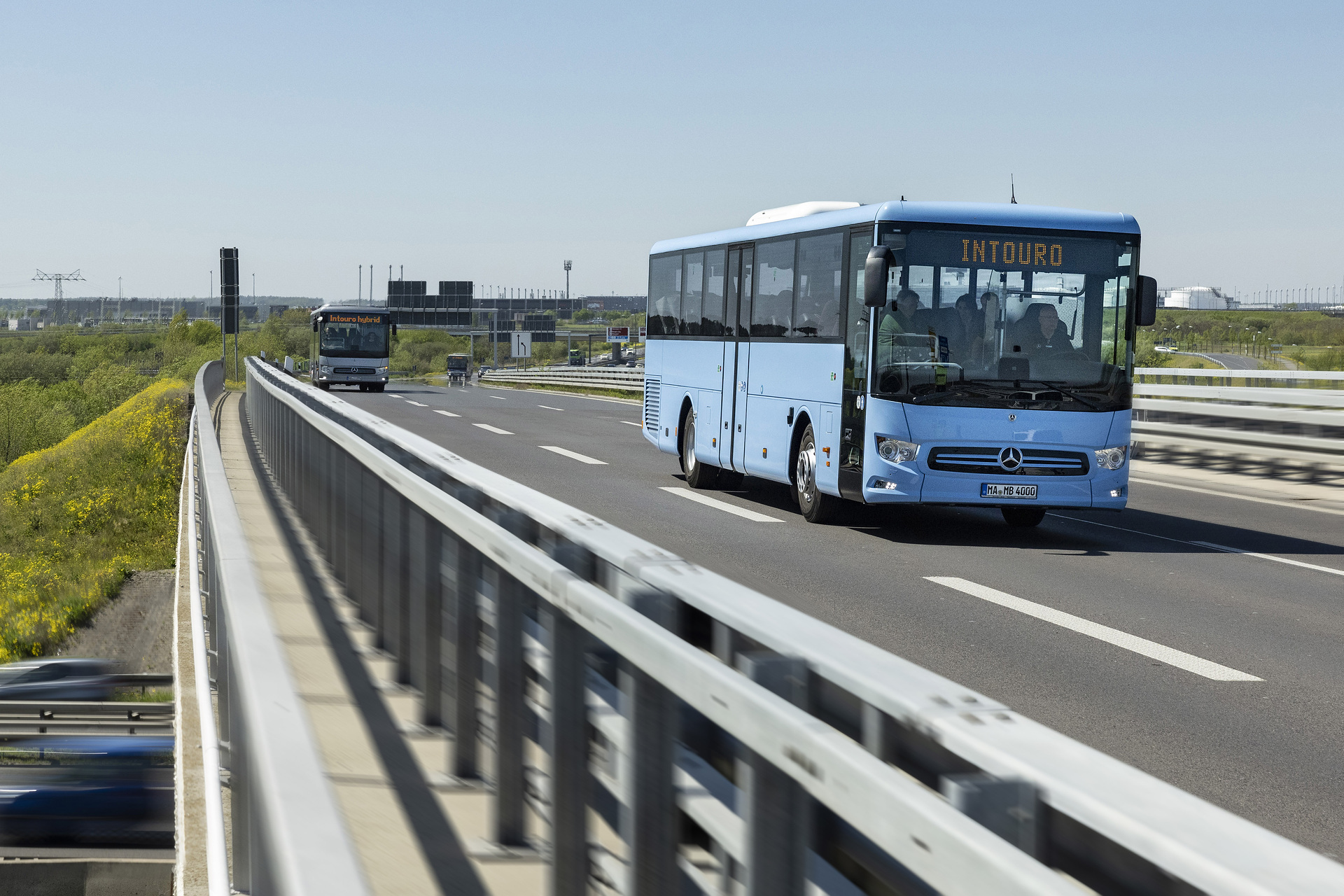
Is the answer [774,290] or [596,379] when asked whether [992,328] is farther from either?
[596,379]

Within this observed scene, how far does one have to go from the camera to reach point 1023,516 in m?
14.6

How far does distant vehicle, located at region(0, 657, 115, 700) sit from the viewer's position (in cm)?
2972

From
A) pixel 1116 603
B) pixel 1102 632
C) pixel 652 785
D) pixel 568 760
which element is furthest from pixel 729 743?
pixel 1116 603

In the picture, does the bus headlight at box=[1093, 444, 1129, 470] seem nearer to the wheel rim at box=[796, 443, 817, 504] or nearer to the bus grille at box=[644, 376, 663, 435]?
the wheel rim at box=[796, 443, 817, 504]

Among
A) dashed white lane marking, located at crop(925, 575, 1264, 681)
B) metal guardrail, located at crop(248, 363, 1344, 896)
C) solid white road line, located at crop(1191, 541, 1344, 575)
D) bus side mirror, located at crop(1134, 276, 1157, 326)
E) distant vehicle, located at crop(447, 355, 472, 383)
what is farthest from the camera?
distant vehicle, located at crop(447, 355, 472, 383)

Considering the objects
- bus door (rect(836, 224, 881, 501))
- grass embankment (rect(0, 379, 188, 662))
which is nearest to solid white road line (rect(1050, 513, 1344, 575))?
bus door (rect(836, 224, 881, 501))

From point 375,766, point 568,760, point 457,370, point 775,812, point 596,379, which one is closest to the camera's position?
point 775,812

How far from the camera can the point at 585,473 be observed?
18828mm

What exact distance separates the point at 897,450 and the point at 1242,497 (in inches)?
269

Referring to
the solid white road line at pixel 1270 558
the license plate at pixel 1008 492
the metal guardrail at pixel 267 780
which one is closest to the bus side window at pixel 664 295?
the license plate at pixel 1008 492

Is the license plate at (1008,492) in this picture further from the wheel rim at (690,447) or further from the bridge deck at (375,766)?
the bridge deck at (375,766)

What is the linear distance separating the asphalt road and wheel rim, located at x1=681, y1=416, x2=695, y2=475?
0.50 meters

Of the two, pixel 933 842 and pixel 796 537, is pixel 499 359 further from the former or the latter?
pixel 933 842

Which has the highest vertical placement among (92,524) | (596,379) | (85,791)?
(596,379)
